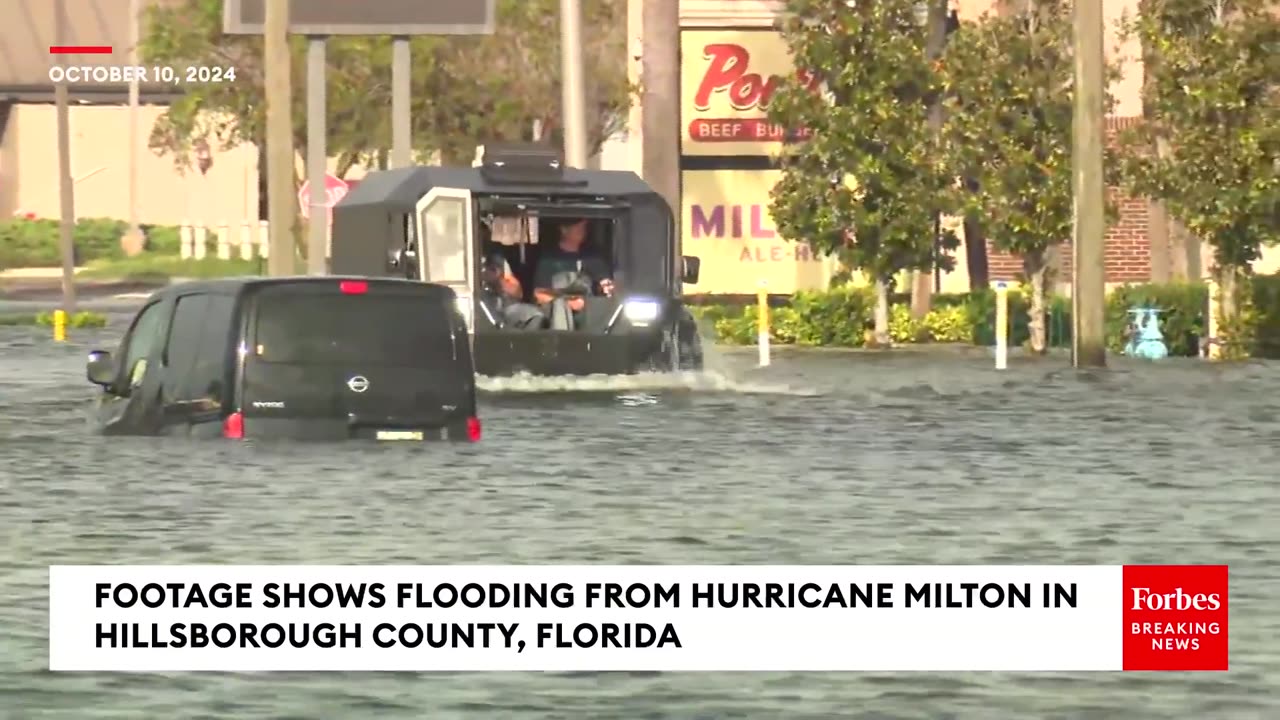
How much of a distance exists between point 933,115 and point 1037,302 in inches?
251

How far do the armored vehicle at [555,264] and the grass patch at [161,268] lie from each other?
2518 inches

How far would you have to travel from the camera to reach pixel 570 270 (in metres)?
40.2

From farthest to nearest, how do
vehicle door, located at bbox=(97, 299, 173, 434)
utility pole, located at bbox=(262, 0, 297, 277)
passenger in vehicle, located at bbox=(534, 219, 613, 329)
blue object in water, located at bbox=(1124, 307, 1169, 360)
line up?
blue object in water, located at bbox=(1124, 307, 1169, 360), utility pole, located at bbox=(262, 0, 297, 277), passenger in vehicle, located at bbox=(534, 219, 613, 329), vehicle door, located at bbox=(97, 299, 173, 434)

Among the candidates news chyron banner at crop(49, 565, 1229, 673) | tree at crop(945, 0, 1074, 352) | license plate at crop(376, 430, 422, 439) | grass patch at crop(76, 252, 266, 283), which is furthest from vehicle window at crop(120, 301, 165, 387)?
grass patch at crop(76, 252, 266, 283)

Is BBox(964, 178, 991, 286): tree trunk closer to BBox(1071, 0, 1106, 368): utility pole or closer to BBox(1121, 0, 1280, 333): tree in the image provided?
BBox(1121, 0, 1280, 333): tree

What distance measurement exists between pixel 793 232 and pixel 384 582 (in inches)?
1715

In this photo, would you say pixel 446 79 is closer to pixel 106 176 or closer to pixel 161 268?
pixel 161 268

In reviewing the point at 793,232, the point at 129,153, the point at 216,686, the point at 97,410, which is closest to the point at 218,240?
the point at 129,153

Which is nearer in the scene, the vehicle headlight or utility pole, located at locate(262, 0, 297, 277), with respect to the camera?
the vehicle headlight

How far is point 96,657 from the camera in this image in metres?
12.8

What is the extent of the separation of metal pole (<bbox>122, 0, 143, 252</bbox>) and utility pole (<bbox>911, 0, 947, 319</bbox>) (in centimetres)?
5936

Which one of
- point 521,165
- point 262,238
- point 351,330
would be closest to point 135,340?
point 351,330

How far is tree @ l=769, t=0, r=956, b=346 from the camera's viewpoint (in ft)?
179

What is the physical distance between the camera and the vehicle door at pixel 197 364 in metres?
26.7
